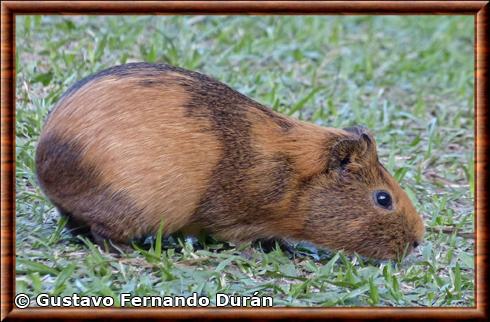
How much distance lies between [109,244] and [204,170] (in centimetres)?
80

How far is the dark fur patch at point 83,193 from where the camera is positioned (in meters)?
5.98

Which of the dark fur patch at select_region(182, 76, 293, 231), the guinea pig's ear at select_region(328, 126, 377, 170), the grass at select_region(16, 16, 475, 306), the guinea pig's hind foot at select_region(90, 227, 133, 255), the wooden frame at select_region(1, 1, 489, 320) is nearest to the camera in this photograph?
the wooden frame at select_region(1, 1, 489, 320)

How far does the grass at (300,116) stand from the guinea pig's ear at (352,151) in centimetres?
66

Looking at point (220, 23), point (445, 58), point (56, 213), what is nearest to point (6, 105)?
point (56, 213)

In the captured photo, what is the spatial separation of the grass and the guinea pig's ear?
0.66m

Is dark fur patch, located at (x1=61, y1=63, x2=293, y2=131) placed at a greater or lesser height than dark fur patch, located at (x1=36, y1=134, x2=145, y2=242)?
greater

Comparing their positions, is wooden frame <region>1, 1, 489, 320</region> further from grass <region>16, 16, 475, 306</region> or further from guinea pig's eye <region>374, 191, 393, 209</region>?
guinea pig's eye <region>374, 191, 393, 209</region>

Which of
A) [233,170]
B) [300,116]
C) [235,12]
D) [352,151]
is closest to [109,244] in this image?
[233,170]

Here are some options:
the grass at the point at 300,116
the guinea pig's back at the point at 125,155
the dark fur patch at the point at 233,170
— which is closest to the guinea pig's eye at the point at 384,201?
the grass at the point at 300,116

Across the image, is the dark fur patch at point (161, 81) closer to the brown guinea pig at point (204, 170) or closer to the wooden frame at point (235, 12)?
the brown guinea pig at point (204, 170)

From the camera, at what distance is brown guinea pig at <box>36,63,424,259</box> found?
6008mm

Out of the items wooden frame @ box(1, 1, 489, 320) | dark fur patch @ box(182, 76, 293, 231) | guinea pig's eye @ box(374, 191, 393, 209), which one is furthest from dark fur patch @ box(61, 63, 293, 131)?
guinea pig's eye @ box(374, 191, 393, 209)

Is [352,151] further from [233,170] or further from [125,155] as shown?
[125,155]

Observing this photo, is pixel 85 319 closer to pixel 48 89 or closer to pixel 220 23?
pixel 48 89
